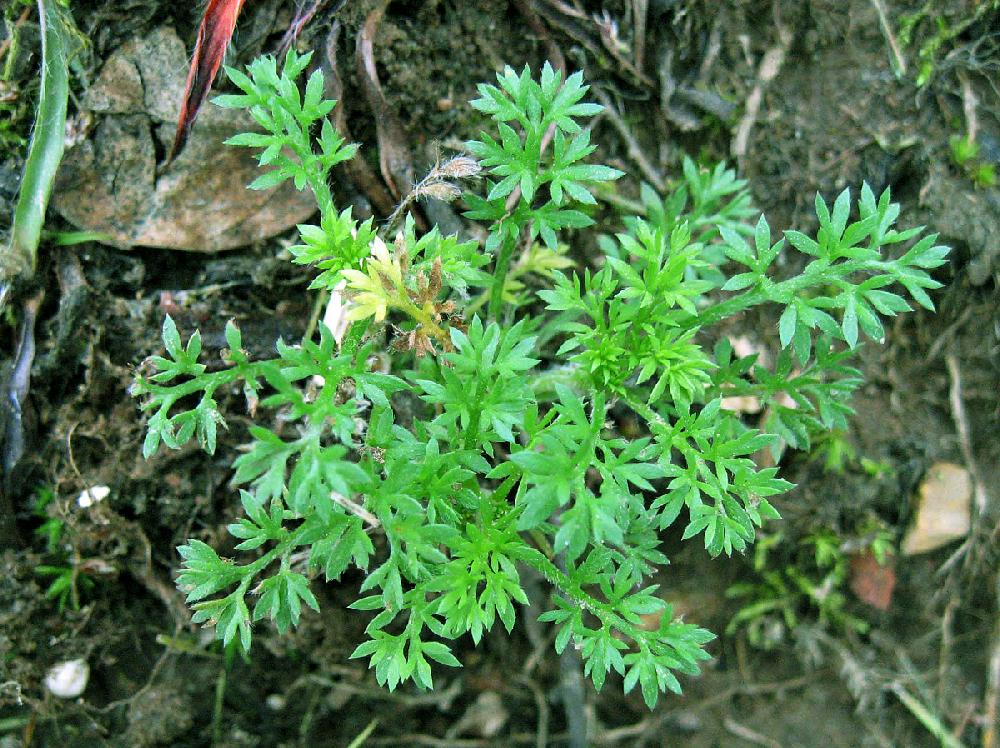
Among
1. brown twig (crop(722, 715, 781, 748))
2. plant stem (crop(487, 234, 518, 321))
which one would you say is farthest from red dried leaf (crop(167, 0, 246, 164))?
brown twig (crop(722, 715, 781, 748))

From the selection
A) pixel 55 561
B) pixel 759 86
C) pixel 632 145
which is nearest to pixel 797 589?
pixel 632 145

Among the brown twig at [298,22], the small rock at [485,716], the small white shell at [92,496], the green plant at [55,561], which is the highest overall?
the brown twig at [298,22]

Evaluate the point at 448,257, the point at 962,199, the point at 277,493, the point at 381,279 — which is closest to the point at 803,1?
the point at 962,199

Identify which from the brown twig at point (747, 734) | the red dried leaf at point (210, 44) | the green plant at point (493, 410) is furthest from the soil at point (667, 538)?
the green plant at point (493, 410)

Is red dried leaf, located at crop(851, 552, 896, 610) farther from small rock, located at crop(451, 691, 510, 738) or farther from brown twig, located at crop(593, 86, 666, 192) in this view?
brown twig, located at crop(593, 86, 666, 192)

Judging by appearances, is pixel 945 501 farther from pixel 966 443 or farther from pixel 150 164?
pixel 150 164

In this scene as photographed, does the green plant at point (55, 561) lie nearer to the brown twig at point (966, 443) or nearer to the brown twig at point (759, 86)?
the brown twig at point (759, 86)
